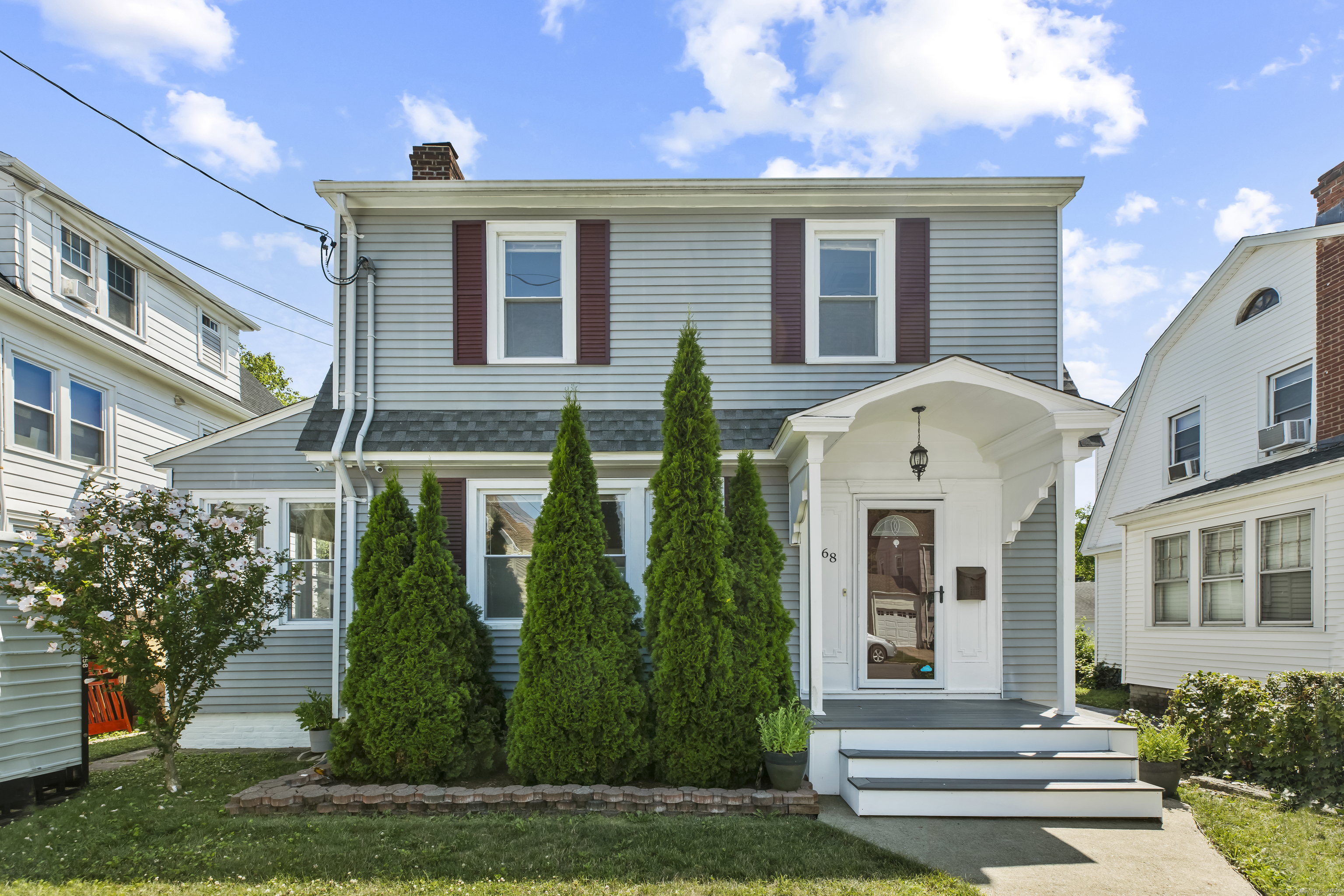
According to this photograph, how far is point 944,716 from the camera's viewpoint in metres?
6.43

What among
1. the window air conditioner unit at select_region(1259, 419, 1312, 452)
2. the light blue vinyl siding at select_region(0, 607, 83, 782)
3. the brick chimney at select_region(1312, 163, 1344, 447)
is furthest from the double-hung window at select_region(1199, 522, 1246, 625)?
the light blue vinyl siding at select_region(0, 607, 83, 782)

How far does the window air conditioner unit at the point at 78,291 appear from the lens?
400 inches

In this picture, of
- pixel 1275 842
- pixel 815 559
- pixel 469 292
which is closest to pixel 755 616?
pixel 815 559

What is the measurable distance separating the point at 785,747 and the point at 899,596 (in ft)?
8.45

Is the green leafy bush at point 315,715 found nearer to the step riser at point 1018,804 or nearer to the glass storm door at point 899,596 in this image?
the step riser at point 1018,804

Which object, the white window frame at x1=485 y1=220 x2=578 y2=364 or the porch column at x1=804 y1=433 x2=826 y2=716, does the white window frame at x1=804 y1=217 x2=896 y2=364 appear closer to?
the porch column at x1=804 y1=433 x2=826 y2=716

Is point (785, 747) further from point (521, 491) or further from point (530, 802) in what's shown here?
point (521, 491)

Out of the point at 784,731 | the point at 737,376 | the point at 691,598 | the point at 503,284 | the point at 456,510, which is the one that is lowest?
the point at 784,731

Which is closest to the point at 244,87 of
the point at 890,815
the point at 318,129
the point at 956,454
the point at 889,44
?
the point at 318,129

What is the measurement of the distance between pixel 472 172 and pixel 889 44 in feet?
16.6

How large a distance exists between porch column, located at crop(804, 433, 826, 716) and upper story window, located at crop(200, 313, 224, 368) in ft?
39.5

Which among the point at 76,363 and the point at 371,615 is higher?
the point at 76,363

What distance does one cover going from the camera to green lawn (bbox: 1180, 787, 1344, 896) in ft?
14.2

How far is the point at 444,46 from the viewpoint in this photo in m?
8.38
